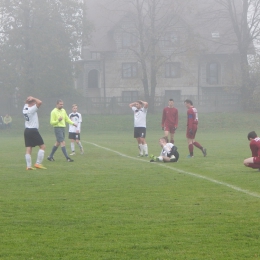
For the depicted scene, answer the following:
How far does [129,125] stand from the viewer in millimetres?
47781

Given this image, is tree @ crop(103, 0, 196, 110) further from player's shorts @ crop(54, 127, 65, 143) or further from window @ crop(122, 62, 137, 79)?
player's shorts @ crop(54, 127, 65, 143)

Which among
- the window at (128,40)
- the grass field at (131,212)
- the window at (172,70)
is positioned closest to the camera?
the grass field at (131,212)

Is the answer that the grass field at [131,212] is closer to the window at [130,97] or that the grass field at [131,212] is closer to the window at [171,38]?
the window at [130,97]

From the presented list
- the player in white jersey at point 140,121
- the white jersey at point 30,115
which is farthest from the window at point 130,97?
the white jersey at point 30,115

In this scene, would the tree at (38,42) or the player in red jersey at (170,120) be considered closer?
the player in red jersey at (170,120)

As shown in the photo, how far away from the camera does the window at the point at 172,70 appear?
6544 cm

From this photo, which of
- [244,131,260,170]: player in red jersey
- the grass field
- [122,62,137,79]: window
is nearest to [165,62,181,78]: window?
[122,62,137,79]: window

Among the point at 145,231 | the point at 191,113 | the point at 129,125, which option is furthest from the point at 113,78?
the point at 145,231

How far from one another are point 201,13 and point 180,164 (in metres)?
40.9

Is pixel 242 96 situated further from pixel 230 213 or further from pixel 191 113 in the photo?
pixel 230 213

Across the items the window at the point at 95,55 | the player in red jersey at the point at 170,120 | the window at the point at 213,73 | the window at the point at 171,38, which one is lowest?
the player in red jersey at the point at 170,120

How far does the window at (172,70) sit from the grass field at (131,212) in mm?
50260

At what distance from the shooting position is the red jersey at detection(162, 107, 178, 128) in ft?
67.2

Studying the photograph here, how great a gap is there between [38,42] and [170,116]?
112ft
